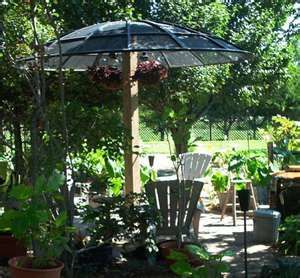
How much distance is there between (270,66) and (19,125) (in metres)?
5.60

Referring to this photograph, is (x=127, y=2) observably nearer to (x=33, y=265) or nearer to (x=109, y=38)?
(x=109, y=38)

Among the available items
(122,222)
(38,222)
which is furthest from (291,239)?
(38,222)

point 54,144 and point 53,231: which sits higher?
point 54,144

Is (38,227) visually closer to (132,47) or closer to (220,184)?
(132,47)

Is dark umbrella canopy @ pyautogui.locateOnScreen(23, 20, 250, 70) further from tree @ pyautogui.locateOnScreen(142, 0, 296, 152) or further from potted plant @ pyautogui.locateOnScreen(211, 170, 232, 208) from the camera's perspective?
tree @ pyautogui.locateOnScreen(142, 0, 296, 152)

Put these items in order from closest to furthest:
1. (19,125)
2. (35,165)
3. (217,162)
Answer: (35,165) < (19,125) < (217,162)

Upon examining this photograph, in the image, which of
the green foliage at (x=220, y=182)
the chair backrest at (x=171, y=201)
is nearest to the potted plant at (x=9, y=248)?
the chair backrest at (x=171, y=201)

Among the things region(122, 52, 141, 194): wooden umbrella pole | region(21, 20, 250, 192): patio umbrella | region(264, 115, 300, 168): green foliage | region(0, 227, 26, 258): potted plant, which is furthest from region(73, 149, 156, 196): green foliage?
region(264, 115, 300, 168): green foliage

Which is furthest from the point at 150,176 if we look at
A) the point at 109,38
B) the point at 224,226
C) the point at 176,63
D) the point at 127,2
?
the point at 109,38

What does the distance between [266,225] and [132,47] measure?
8.60 feet

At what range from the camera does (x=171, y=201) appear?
5.39m

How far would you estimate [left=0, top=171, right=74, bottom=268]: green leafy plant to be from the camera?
3.30 metres

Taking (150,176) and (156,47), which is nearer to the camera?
(156,47)

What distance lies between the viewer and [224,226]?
277 inches
